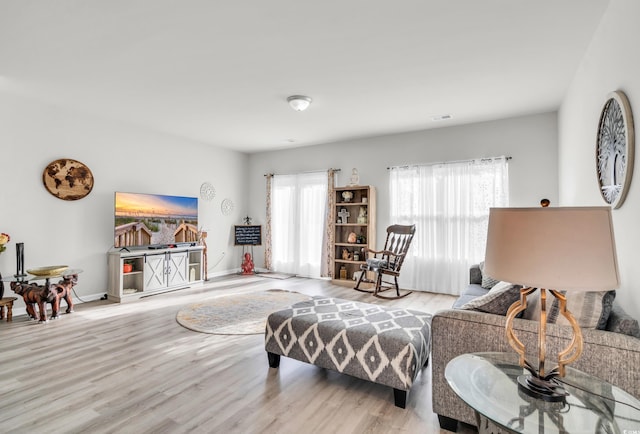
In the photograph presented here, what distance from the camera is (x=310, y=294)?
5.28m

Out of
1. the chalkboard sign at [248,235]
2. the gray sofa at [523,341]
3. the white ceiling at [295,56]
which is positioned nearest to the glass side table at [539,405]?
the gray sofa at [523,341]

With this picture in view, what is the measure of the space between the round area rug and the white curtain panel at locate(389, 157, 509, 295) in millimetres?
2067

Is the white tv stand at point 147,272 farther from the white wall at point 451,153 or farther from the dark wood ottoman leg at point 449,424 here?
the dark wood ottoman leg at point 449,424

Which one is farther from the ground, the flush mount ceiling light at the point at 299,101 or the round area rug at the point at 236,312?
the flush mount ceiling light at the point at 299,101

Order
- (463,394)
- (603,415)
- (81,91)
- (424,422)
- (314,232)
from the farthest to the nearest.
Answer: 1. (314,232)
2. (81,91)
3. (424,422)
4. (463,394)
5. (603,415)

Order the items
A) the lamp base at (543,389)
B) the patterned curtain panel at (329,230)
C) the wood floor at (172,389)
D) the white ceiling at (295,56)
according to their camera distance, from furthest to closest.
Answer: the patterned curtain panel at (329,230), the white ceiling at (295,56), the wood floor at (172,389), the lamp base at (543,389)

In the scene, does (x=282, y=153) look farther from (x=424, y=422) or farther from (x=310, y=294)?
(x=424, y=422)

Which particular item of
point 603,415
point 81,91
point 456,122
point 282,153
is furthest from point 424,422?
point 282,153

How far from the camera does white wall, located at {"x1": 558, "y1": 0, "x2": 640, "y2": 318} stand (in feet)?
6.10

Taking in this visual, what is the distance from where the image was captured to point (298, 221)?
691cm

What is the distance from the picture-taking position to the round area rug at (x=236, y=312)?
3.61m

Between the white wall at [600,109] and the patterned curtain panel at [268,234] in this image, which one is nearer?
the white wall at [600,109]

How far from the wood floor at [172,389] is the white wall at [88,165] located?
1.25 m

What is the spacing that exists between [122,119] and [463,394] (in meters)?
5.60
